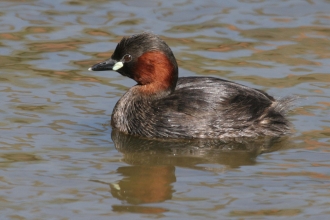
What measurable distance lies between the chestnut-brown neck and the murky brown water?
0.63m

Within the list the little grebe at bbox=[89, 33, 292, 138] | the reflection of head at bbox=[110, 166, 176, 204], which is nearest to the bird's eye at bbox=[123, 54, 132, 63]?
the little grebe at bbox=[89, 33, 292, 138]

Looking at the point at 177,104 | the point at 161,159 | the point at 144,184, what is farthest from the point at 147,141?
the point at 144,184

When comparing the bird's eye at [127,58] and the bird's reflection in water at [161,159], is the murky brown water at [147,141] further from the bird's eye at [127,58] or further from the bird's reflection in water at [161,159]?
the bird's eye at [127,58]

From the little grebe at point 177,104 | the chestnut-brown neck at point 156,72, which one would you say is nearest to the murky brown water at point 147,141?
the little grebe at point 177,104

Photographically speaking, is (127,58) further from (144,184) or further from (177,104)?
(144,184)

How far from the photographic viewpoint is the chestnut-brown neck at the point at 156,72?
9.27 meters

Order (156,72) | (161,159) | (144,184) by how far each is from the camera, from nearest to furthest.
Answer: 1. (144,184)
2. (161,159)
3. (156,72)

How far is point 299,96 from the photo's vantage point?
1003cm

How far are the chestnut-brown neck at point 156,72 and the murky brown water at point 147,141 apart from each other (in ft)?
2.07

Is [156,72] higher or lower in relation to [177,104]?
higher

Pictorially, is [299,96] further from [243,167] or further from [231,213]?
[231,213]

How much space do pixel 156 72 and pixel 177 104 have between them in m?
0.43

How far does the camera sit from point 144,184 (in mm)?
7711

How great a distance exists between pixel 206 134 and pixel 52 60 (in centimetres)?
302
